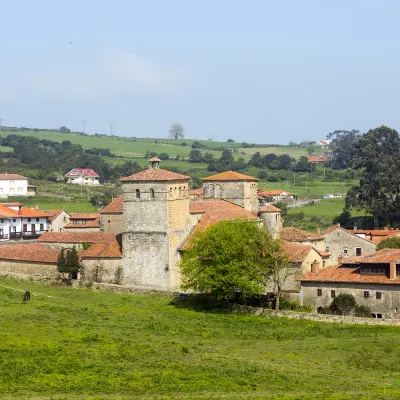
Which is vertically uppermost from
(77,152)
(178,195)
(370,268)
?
(77,152)

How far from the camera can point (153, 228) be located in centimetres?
6406

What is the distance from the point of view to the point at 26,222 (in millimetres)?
93562

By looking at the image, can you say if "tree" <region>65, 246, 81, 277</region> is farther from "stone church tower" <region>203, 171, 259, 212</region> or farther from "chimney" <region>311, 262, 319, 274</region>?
"chimney" <region>311, 262, 319, 274</region>

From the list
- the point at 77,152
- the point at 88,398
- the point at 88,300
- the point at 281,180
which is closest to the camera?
the point at 88,398

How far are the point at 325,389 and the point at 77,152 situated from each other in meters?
167

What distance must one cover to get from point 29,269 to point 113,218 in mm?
10925

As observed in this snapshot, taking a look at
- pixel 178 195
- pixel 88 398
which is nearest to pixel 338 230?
pixel 178 195

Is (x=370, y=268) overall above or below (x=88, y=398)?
above

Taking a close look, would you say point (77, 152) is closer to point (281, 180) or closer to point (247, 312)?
point (281, 180)

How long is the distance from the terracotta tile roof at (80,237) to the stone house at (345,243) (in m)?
19.3

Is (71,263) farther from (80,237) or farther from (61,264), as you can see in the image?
(80,237)

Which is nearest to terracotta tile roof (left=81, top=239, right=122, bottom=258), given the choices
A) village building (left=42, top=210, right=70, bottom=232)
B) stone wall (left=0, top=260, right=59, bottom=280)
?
stone wall (left=0, top=260, right=59, bottom=280)

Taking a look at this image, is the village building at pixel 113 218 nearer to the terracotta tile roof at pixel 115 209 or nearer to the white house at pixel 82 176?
the terracotta tile roof at pixel 115 209

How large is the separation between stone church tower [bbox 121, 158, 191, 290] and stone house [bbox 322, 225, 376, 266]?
18.5 m
